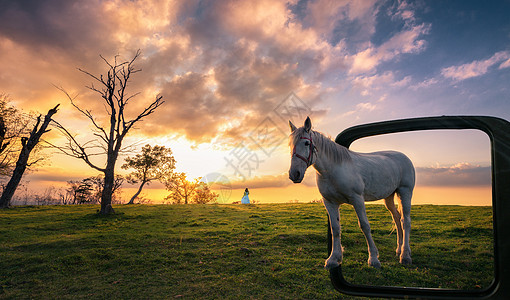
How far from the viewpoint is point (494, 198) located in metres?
1.47

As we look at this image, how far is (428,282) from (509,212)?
0.70 m

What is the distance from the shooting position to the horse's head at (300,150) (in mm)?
2070

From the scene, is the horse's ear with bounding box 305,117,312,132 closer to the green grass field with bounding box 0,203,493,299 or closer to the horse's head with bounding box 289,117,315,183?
the horse's head with bounding box 289,117,315,183

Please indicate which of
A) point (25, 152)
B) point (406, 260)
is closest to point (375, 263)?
point (406, 260)

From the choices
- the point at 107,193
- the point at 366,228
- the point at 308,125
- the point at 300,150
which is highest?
the point at 308,125

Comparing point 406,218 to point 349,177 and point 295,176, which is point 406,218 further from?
point 295,176

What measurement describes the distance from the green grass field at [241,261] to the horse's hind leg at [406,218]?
5cm

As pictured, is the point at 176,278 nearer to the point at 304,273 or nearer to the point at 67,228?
the point at 304,273

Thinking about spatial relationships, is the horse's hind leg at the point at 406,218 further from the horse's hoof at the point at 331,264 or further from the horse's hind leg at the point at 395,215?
the horse's hoof at the point at 331,264

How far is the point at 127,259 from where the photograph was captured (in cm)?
741

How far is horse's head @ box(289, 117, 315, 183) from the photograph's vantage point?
207cm

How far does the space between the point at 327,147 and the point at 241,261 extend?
17.4ft

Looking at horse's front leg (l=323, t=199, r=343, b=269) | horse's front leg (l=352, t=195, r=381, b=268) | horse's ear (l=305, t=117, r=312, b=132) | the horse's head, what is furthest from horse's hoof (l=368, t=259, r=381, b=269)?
horse's ear (l=305, t=117, r=312, b=132)

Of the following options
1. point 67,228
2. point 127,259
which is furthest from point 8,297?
A: point 67,228
